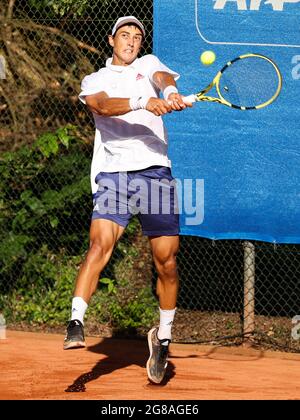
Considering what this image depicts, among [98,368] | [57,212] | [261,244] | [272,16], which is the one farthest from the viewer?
[57,212]

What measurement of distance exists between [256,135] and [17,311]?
2413 millimetres

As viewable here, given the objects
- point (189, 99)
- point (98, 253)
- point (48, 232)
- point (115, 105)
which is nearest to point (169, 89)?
point (189, 99)

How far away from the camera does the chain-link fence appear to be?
7855 millimetres

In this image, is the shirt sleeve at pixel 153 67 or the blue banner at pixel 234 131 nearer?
the shirt sleeve at pixel 153 67

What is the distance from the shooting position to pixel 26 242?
834 cm

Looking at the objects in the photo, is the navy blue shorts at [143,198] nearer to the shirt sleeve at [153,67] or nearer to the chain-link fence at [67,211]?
the shirt sleeve at [153,67]

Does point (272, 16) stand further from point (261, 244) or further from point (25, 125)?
point (25, 125)

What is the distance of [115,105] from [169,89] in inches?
11.9

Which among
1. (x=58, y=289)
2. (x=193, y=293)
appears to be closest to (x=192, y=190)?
(x=193, y=293)

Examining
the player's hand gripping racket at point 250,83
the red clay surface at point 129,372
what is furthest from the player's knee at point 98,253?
the player's hand gripping racket at point 250,83

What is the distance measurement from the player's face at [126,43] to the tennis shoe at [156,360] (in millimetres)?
1633

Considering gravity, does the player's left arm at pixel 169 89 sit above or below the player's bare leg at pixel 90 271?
above

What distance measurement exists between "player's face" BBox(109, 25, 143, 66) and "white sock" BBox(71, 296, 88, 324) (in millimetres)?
1426

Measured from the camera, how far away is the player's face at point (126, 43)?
6008mm
